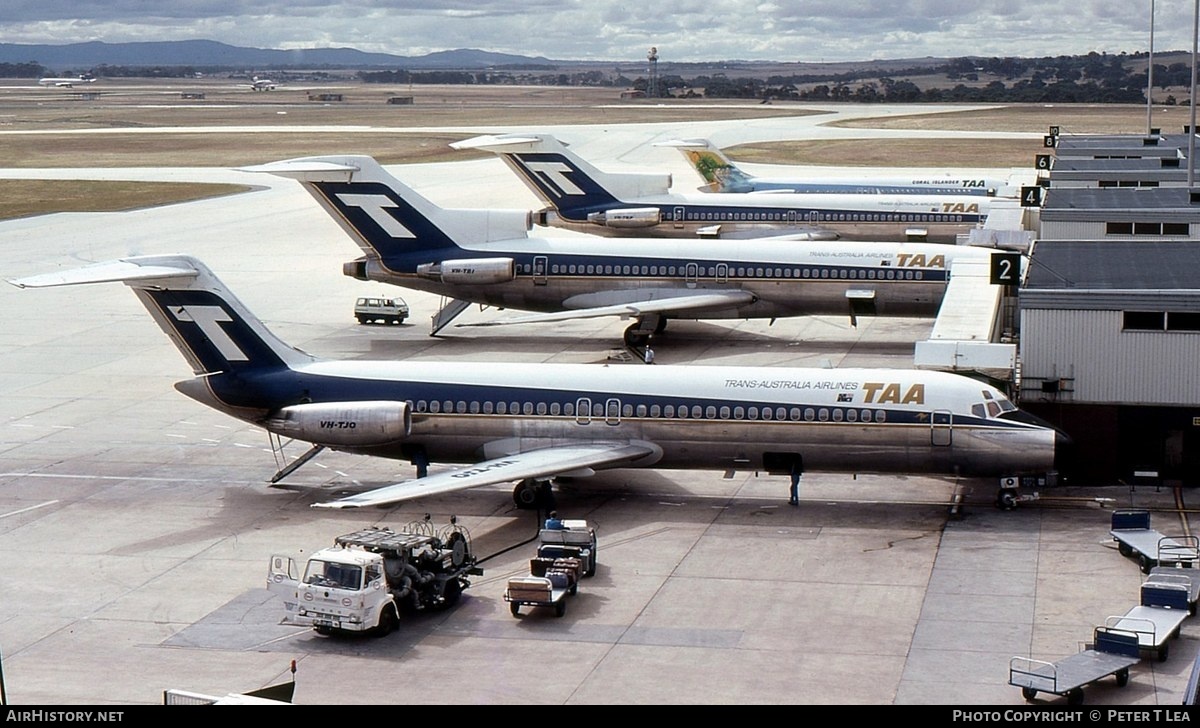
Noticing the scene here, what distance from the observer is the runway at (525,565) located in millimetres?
22500

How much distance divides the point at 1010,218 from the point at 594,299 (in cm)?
1810

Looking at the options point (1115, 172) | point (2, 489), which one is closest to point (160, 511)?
point (2, 489)

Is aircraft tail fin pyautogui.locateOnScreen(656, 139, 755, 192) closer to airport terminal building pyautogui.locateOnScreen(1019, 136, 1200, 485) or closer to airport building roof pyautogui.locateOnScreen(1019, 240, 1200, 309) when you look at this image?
airport building roof pyautogui.locateOnScreen(1019, 240, 1200, 309)

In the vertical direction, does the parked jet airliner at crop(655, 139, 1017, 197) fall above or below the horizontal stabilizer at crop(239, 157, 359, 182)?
below

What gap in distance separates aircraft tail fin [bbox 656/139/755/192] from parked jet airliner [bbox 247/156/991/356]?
30.6m

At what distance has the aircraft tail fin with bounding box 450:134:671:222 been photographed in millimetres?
63969

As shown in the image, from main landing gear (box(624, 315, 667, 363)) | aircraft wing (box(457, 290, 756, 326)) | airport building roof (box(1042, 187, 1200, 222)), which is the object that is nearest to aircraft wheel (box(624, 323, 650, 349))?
main landing gear (box(624, 315, 667, 363))

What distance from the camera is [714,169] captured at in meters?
82.4

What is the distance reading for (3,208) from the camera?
91.7 metres

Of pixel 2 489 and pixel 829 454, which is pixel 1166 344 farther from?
pixel 2 489

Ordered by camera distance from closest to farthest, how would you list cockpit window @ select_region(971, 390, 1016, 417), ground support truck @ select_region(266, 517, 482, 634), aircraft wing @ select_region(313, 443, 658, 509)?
1. ground support truck @ select_region(266, 517, 482, 634)
2. aircraft wing @ select_region(313, 443, 658, 509)
3. cockpit window @ select_region(971, 390, 1016, 417)

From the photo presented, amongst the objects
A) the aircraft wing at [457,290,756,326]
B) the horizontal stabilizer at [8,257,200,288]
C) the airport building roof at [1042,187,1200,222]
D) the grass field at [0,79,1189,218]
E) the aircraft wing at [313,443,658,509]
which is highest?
the horizontal stabilizer at [8,257,200,288]

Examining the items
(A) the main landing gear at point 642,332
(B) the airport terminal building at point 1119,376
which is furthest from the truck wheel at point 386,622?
Result: (A) the main landing gear at point 642,332

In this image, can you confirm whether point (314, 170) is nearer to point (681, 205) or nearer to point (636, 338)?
point (636, 338)
